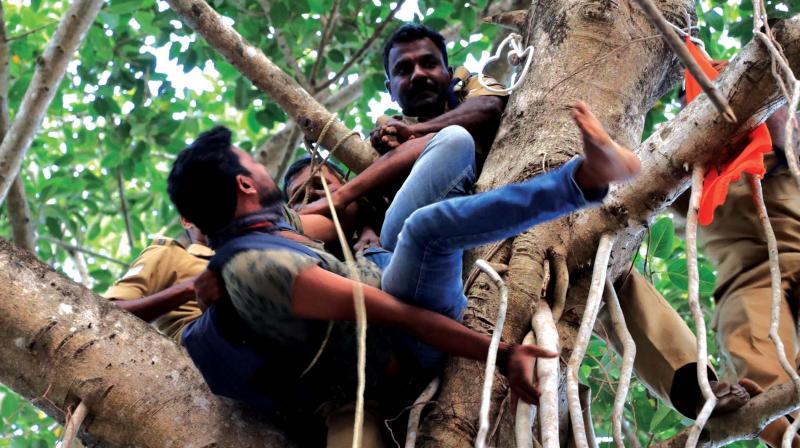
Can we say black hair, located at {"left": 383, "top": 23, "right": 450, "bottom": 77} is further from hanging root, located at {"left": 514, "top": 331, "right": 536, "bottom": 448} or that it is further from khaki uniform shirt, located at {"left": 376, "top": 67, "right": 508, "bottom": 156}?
hanging root, located at {"left": 514, "top": 331, "right": 536, "bottom": 448}

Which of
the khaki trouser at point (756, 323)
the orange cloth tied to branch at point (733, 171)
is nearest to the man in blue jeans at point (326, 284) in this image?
the orange cloth tied to branch at point (733, 171)

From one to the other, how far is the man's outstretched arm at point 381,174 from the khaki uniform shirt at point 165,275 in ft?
1.64

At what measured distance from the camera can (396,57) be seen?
3.57 meters

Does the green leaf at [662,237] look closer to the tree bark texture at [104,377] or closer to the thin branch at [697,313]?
the thin branch at [697,313]

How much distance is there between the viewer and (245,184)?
2.39 m

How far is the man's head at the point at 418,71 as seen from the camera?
137 inches

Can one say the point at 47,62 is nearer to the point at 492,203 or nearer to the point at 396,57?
the point at 396,57

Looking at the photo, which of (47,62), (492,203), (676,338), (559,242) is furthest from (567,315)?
(47,62)

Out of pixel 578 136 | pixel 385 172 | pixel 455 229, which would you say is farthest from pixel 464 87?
pixel 455 229

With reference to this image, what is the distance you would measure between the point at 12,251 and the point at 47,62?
1.85m

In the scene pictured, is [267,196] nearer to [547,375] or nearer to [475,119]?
[547,375]

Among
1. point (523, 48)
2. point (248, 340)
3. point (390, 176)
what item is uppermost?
point (523, 48)

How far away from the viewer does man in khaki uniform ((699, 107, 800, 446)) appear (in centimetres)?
286

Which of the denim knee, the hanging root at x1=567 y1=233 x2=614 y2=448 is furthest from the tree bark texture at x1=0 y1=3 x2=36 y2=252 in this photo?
the hanging root at x1=567 y1=233 x2=614 y2=448
